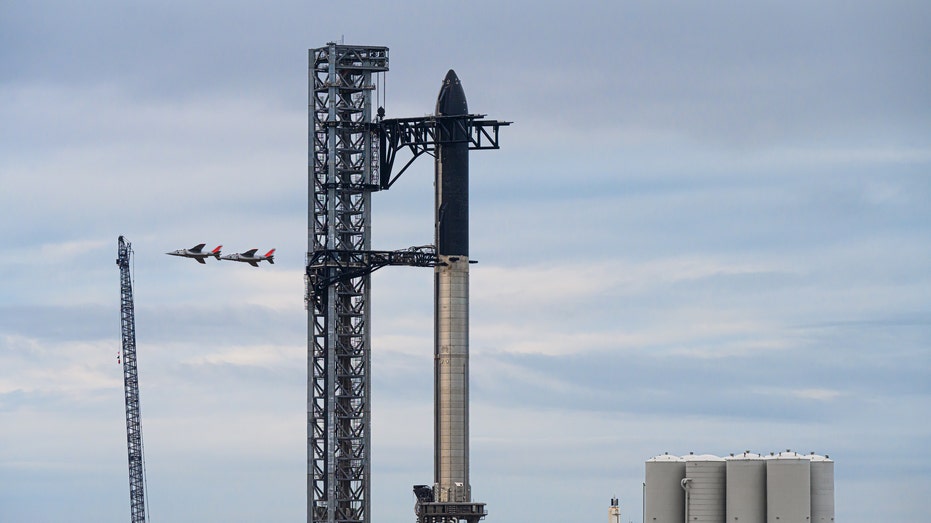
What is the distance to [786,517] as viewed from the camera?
656 ft
